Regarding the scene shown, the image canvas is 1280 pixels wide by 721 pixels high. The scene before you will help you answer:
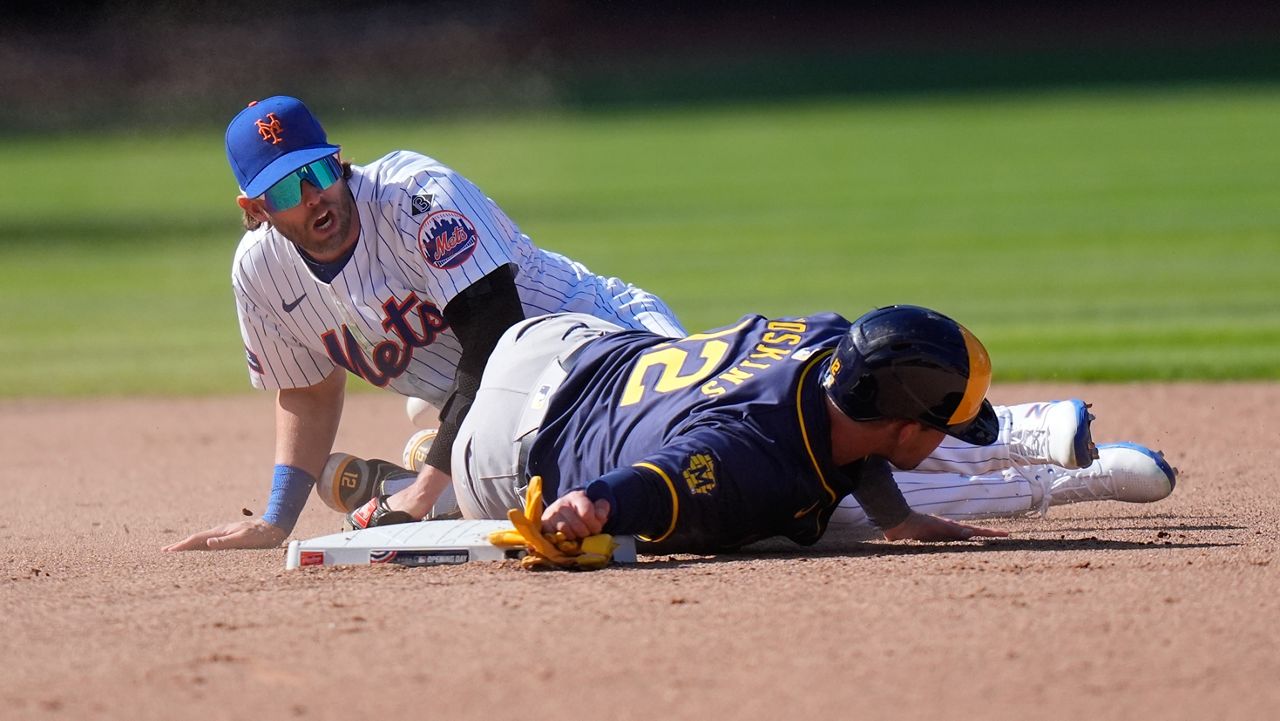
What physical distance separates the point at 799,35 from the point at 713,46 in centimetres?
182

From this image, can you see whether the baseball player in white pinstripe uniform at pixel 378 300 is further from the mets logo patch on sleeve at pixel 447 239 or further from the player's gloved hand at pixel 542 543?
the player's gloved hand at pixel 542 543

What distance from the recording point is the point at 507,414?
4121 millimetres

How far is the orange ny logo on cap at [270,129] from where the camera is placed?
14.5 ft

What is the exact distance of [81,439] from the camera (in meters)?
7.11

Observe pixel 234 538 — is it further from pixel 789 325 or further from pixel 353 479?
pixel 789 325

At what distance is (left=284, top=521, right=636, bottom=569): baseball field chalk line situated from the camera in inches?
151

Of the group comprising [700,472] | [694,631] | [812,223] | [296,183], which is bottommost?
[694,631]

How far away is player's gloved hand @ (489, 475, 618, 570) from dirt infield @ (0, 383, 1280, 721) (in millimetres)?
46

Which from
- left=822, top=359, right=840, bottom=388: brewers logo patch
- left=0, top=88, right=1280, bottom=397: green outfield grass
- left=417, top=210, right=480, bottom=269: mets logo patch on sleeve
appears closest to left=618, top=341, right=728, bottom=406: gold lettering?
left=822, top=359, right=840, bottom=388: brewers logo patch

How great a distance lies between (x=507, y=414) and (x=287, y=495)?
0.90 metres

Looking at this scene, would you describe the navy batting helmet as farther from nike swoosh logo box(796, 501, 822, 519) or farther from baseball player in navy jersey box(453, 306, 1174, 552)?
nike swoosh logo box(796, 501, 822, 519)

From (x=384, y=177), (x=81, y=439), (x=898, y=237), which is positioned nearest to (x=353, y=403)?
(x=81, y=439)

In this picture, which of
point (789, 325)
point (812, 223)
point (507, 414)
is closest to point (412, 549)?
point (507, 414)

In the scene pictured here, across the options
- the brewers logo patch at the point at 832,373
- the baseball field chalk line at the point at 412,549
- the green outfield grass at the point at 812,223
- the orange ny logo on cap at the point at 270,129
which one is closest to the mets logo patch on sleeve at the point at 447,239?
the orange ny logo on cap at the point at 270,129
